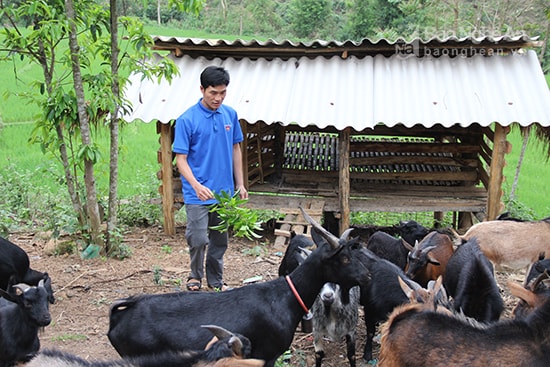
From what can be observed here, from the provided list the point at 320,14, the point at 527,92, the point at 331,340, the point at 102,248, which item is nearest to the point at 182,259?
the point at 102,248

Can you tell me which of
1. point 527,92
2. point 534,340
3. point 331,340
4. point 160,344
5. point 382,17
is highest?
point 382,17

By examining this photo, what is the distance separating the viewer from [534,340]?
10.8ft

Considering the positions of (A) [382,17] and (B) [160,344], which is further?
(A) [382,17]

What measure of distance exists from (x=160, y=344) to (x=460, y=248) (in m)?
3.64

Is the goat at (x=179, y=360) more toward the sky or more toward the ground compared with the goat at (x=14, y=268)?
more toward the sky

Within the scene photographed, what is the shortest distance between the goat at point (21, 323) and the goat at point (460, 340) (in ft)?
9.03

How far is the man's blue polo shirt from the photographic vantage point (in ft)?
17.3

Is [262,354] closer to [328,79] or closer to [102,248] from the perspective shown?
[102,248]

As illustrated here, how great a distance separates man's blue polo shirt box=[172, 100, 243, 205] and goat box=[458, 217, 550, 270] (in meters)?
3.37

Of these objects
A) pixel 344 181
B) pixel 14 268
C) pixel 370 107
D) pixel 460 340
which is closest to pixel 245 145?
pixel 344 181

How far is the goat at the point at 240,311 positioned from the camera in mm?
4016

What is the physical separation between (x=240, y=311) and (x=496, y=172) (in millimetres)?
5946

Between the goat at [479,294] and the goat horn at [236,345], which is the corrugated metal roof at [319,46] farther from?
the goat horn at [236,345]

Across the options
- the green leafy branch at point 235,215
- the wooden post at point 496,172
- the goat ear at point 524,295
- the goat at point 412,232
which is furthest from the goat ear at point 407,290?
the wooden post at point 496,172
